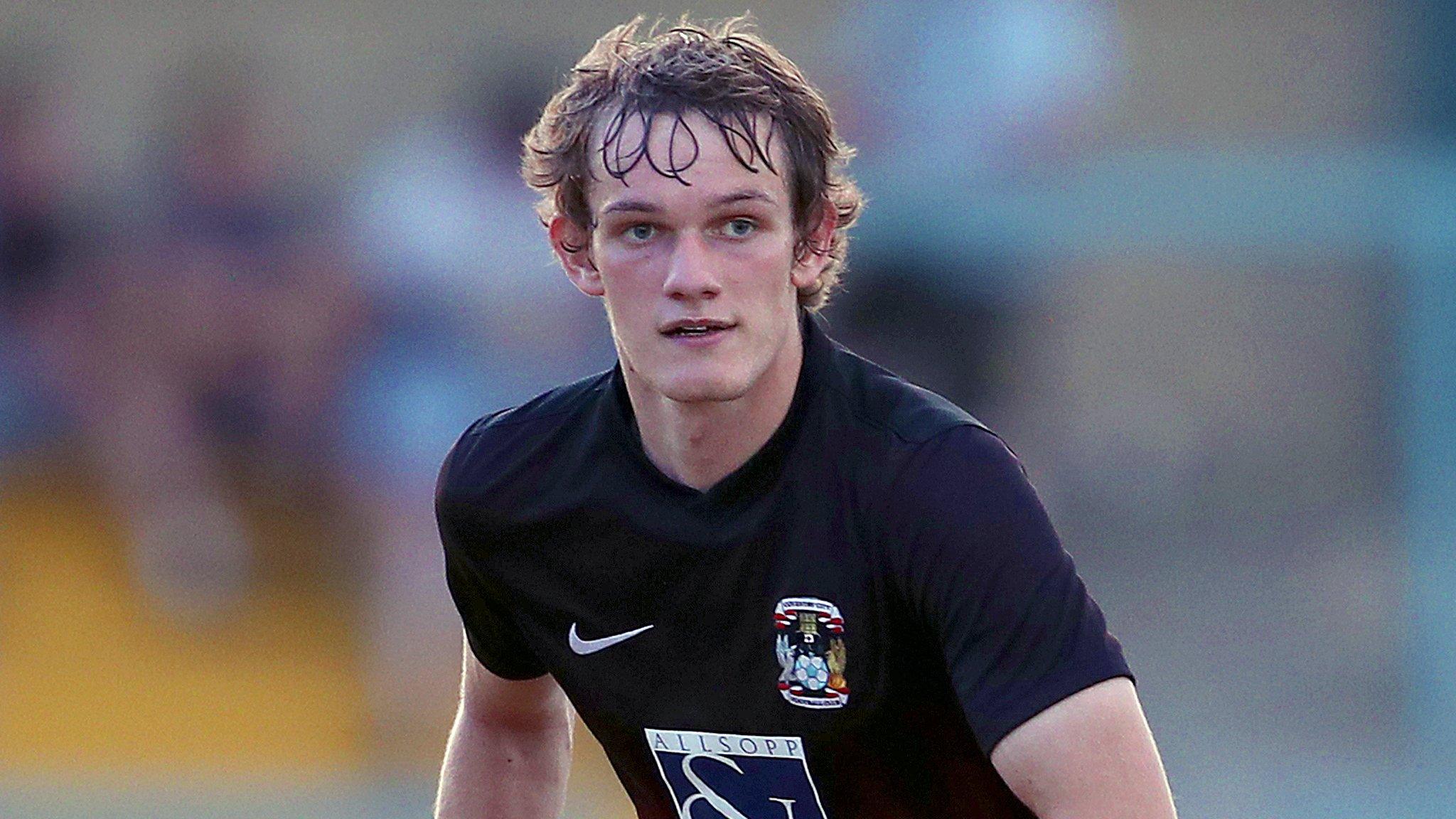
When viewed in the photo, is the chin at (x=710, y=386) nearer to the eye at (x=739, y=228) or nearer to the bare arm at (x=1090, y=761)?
the eye at (x=739, y=228)

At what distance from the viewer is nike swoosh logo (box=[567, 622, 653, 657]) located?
3002 millimetres

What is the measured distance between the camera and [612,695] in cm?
304

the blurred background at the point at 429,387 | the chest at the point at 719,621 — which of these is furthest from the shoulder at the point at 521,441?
the blurred background at the point at 429,387

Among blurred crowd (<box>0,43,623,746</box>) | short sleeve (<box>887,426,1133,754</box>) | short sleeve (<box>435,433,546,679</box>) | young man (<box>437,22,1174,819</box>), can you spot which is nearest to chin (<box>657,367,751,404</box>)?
young man (<box>437,22,1174,819</box>)

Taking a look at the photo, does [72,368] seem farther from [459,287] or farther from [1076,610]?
[1076,610]

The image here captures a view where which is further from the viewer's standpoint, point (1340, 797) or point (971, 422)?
point (1340, 797)

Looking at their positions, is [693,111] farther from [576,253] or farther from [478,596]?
[478,596]

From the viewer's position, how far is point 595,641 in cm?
305

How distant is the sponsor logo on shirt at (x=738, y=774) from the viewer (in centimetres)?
291

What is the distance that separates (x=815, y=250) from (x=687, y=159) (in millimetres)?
270

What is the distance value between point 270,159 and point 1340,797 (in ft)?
14.2

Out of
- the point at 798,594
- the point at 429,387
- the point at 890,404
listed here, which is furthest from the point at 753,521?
the point at 429,387

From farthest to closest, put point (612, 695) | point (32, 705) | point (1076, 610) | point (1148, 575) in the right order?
point (1148, 575) < point (32, 705) < point (612, 695) < point (1076, 610)

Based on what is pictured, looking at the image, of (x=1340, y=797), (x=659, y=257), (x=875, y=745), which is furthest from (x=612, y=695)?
(x=1340, y=797)
